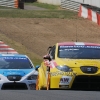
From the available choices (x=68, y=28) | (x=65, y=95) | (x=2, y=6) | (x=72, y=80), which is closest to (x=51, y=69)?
(x=72, y=80)

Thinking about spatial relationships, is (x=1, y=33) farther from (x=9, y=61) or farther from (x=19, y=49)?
(x=9, y=61)

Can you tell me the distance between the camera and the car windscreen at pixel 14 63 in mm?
17922

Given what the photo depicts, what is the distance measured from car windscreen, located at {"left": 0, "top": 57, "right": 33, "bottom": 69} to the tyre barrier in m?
21.9

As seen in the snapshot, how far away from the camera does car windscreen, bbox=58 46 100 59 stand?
14.7 meters

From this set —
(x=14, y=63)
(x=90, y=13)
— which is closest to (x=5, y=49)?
(x=14, y=63)

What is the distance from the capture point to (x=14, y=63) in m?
18.2

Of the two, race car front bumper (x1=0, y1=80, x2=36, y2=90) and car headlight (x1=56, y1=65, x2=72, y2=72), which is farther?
race car front bumper (x1=0, y1=80, x2=36, y2=90)

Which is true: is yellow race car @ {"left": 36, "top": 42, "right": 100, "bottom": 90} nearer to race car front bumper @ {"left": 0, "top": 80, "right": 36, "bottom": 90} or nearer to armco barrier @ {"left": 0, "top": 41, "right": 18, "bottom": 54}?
race car front bumper @ {"left": 0, "top": 80, "right": 36, "bottom": 90}

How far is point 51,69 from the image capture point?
14.0m

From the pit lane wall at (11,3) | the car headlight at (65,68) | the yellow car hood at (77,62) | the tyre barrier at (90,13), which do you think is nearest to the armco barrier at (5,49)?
the tyre barrier at (90,13)

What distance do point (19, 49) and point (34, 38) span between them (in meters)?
3.77

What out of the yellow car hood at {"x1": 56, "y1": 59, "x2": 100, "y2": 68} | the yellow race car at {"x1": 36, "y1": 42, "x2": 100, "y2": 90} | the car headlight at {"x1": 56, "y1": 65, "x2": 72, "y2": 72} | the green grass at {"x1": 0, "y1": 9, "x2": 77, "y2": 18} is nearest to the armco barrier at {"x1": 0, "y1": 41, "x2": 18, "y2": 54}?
the green grass at {"x1": 0, "y1": 9, "x2": 77, "y2": 18}

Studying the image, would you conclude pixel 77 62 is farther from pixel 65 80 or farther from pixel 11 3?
pixel 11 3

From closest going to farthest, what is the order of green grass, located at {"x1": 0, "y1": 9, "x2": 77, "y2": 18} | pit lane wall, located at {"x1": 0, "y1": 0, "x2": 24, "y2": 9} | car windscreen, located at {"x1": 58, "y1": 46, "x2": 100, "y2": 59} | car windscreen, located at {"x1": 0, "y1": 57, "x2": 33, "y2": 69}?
car windscreen, located at {"x1": 58, "y1": 46, "x2": 100, "y2": 59} → car windscreen, located at {"x1": 0, "y1": 57, "x2": 33, "y2": 69} → green grass, located at {"x1": 0, "y1": 9, "x2": 77, "y2": 18} → pit lane wall, located at {"x1": 0, "y1": 0, "x2": 24, "y2": 9}
